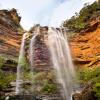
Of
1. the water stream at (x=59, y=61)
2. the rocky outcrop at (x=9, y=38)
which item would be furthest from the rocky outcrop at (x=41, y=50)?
the rocky outcrop at (x=9, y=38)

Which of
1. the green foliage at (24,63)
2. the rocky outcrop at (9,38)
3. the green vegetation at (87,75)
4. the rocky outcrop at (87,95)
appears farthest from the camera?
the green foliage at (24,63)

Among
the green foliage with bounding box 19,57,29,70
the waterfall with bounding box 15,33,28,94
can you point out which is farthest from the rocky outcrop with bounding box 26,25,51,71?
the green foliage with bounding box 19,57,29,70

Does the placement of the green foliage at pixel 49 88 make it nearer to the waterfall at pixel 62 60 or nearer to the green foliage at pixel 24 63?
the waterfall at pixel 62 60

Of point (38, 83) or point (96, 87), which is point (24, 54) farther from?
point (96, 87)

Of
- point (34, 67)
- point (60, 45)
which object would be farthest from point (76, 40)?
point (34, 67)

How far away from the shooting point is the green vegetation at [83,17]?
3054 centimetres

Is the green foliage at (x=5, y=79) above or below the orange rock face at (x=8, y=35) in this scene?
below

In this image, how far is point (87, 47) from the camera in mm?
27875

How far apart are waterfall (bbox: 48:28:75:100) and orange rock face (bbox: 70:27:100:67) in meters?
0.79

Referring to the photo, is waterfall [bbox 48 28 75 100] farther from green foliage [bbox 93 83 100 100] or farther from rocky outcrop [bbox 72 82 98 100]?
green foliage [bbox 93 83 100 100]

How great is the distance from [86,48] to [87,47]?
0.43 ft

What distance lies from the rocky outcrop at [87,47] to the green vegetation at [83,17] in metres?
1.16

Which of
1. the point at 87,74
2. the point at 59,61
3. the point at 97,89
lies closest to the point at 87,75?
the point at 87,74

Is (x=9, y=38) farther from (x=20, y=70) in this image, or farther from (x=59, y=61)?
(x=59, y=61)
